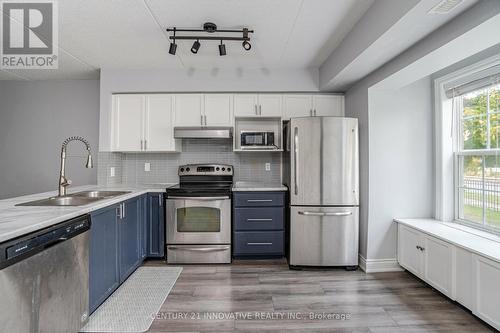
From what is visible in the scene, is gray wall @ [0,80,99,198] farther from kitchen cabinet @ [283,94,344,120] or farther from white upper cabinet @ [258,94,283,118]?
kitchen cabinet @ [283,94,344,120]

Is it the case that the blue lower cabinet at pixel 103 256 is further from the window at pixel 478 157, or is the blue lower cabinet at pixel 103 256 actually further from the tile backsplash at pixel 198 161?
the window at pixel 478 157

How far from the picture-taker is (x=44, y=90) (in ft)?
12.9

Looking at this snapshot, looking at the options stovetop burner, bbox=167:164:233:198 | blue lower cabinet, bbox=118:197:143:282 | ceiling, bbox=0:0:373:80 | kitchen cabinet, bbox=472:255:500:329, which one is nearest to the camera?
kitchen cabinet, bbox=472:255:500:329

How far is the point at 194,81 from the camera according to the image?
3.56 meters

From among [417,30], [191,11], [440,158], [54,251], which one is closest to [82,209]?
[54,251]

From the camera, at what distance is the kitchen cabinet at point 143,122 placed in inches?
142

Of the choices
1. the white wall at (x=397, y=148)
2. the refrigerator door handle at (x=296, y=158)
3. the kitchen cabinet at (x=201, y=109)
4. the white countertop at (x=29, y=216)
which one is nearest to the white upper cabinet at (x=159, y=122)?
the kitchen cabinet at (x=201, y=109)

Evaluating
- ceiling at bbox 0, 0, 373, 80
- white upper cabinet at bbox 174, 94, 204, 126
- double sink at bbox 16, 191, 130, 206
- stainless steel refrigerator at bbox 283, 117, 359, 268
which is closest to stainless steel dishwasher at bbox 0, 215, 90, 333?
double sink at bbox 16, 191, 130, 206

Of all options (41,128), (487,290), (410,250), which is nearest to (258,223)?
(410,250)

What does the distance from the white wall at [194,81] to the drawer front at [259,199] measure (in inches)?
54.4

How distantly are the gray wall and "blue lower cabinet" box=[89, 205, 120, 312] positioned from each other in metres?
1.96

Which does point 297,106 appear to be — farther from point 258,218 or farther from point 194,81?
point 258,218

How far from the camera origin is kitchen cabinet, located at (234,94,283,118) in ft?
11.9

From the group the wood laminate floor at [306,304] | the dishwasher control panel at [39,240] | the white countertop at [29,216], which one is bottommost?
the wood laminate floor at [306,304]
